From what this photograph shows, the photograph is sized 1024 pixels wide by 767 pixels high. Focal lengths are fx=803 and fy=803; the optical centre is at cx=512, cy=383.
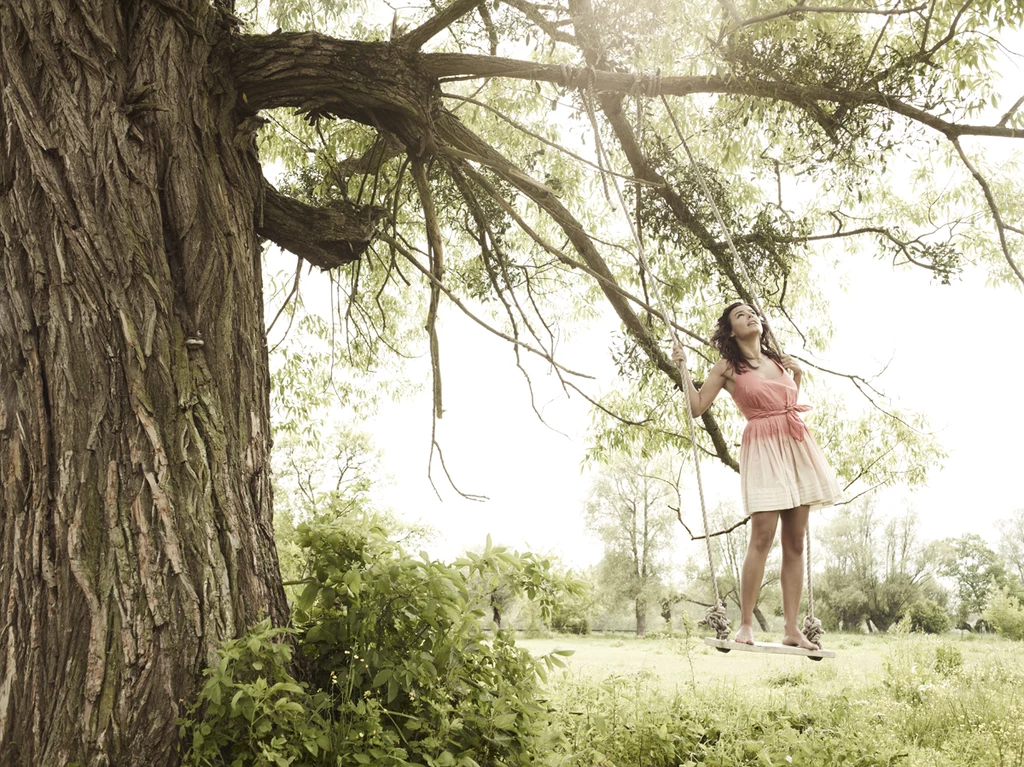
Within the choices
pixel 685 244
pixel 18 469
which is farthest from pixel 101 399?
pixel 685 244

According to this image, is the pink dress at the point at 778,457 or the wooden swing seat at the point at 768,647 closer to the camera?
the wooden swing seat at the point at 768,647

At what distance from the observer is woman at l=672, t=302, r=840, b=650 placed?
3.58m

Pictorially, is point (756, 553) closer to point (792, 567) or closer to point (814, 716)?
point (792, 567)

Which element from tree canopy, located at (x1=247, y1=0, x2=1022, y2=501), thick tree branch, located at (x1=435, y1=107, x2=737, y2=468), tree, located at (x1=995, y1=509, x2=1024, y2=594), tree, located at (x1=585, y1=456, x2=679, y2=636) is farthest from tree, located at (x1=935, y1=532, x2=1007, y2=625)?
thick tree branch, located at (x1=435, y1=107, x2=737, y2=468)

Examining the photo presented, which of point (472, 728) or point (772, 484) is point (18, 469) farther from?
point (772, 484)

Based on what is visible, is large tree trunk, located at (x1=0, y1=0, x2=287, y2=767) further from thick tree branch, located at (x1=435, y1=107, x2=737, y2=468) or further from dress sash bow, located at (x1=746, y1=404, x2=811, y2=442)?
dress sash bow, located at (x1=746, y1=404, x2=811, y2=442)

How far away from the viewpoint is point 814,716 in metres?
4.87

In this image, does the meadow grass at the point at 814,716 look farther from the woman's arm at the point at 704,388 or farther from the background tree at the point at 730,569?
the background tree at the point at 730,569

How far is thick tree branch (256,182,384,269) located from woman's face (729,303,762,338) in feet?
5.92

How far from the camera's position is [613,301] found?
4742 mm

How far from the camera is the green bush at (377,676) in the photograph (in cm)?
230

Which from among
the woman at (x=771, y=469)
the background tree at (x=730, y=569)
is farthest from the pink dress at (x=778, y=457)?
the background tree at (x=730, y=569)

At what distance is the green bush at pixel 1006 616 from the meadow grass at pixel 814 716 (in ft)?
16.3

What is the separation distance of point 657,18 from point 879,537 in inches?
614
